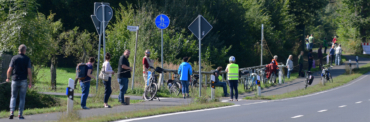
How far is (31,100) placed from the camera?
13.5 metres

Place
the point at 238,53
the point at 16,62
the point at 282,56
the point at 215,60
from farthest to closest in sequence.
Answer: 1. the point at 282,56
2. the point at 238,53
3. the point at 215,60
4. the point at 16,62

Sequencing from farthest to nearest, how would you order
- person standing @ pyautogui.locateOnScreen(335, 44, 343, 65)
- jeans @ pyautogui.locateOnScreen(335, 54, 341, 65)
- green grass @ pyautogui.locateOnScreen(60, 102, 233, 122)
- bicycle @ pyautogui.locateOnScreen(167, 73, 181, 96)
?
1. jeans @ pyautogui.locateOnScreen(335, 54, 341, 65)
2. person standing @ pyautogui.locateOnScreen(335, 44, 343, 65)
3. bicycle @ pyautogui.locateOnScreen(167, 73, 181, 96)
4. green grass @ pyautogui.locateOnScreen(60, 102, 233, 122)

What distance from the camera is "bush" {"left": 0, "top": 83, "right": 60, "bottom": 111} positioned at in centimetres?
1259

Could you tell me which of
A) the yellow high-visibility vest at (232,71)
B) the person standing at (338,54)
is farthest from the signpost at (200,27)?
the person standing at (338,54)

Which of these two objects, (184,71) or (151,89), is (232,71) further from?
(151,89)

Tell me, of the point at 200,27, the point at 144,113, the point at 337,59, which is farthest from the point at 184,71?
the point at 337,59

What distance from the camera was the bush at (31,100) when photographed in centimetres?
1259

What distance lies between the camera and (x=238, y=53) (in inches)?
1384

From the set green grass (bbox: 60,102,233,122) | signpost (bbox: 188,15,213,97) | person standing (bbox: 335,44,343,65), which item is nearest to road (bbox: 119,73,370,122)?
green grass (bbox: 60,102,233,122)

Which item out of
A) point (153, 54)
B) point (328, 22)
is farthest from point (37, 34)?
point (328, 22)

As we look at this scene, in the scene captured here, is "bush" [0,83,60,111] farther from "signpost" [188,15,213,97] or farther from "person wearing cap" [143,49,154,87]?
"signpost" [188,15,213,97]

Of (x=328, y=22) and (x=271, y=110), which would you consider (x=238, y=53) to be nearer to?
(x=271, y=110)

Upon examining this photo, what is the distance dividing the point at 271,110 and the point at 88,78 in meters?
5.42

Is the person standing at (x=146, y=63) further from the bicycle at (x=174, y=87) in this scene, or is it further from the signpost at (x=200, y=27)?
the signpost at (x=200, y=27)
